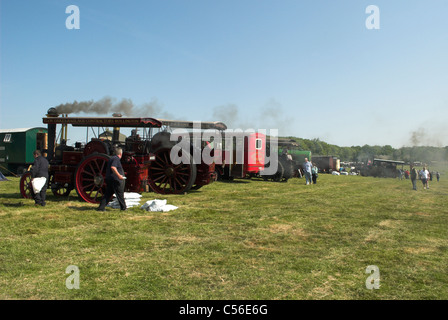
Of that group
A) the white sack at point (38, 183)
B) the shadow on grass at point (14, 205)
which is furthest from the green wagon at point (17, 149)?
the white sack at point (38, 183)

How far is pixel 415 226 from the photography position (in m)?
7.28

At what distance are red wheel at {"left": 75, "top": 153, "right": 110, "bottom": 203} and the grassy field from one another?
2.60ft

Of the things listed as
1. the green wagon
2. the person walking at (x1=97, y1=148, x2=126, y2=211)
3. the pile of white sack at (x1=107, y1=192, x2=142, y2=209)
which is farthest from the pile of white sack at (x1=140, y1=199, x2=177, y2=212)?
the green wagon

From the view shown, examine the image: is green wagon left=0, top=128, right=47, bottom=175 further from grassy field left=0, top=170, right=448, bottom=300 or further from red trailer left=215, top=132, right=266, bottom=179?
grassy field left=0, top=170, right=448, bottom=300

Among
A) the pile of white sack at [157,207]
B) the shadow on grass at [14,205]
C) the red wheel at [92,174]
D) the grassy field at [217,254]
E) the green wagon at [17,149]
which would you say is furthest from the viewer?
the green wagon at [17,149]

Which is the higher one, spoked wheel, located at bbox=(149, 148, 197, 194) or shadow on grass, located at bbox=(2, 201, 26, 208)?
spoked wheel, located at bbox=(149, 148, 197, 194)

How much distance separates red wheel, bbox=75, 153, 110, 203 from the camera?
916 cm

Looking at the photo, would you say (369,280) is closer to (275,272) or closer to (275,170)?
(275,272)

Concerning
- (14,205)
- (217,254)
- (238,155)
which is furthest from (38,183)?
(238,155)

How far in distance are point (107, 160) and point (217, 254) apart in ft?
18.0

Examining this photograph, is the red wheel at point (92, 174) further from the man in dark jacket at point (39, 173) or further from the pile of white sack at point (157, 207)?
the pile of white sack at point (157, 207)

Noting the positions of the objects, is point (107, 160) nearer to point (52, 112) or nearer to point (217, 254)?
point (52, 112)

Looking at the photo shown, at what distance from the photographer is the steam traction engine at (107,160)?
9.31 m

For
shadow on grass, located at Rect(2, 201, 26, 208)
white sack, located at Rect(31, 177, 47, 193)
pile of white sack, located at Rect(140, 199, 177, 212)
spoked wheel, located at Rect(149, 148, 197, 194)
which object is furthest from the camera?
spoked wheel, located at Rect(149, 148, 197, 194)
